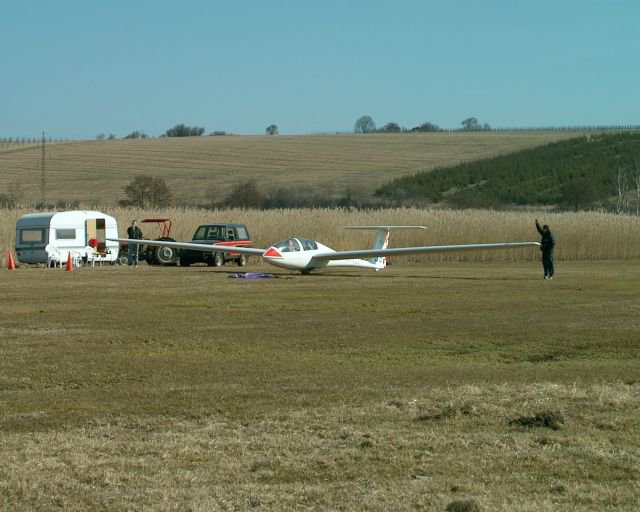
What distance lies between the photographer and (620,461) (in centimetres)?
678

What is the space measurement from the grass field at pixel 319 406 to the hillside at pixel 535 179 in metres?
49.1

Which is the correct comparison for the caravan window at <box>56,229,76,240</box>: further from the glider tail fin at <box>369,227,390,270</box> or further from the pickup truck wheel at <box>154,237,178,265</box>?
the glider tail fin at <box>369,227,390,270</box>

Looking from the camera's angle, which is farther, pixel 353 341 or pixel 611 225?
pixel 611 225

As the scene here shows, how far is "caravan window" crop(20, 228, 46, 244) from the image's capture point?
32406 mm

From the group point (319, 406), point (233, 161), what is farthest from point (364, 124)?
point (319, 406)

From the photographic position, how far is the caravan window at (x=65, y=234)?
32.6 meters

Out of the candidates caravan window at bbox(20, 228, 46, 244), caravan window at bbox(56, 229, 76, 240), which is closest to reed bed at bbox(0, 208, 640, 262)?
caravan window at bbox(20, 228, 46, 244)

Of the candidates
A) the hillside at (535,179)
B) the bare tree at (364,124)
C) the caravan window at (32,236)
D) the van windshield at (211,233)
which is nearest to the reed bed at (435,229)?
the van windshield at (211,233)

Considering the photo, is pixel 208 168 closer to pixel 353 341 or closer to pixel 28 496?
pixel 353 341

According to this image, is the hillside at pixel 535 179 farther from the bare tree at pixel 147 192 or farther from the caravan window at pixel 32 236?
the caravan window at pixel 32 236

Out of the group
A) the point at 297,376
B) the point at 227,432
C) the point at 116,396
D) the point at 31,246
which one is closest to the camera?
the point at 227,432

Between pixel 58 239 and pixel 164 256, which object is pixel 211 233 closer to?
pixel 164 256

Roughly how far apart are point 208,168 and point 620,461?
7116cm

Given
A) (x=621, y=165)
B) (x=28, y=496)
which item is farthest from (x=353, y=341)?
(x=621, y=165)
